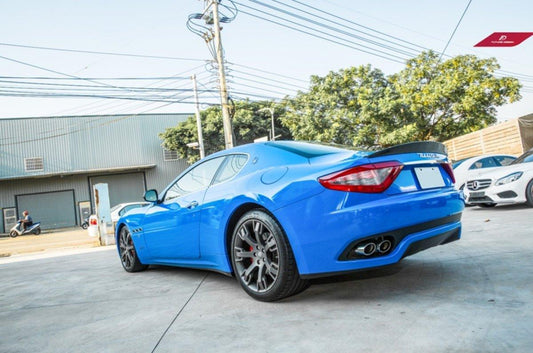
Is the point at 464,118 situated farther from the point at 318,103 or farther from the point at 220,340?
the point at 220,340

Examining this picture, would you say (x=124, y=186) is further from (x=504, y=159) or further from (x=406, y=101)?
(x=504, y=159)

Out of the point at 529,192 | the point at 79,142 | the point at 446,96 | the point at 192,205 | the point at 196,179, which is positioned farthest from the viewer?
the point at 79,142

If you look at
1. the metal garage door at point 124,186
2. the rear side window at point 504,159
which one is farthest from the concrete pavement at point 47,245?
the metal garage door at point 124,186

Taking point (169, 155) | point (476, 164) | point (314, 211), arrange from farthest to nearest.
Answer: point (169, 155)
point (476, 164)
point (314, 211)

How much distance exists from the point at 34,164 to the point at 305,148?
32.0 metres

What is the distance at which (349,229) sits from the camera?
105 inches

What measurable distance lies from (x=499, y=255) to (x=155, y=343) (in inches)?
129

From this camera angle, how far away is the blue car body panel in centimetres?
269

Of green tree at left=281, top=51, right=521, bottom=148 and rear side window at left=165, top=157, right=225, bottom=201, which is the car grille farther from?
green tree at left=281, top=51, right=521, bottom=148

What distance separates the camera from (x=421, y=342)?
2062mm

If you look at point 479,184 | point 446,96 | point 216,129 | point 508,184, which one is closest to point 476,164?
point 479,184

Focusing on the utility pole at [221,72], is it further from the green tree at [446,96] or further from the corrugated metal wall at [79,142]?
the corrugated metal wall at [79,142]

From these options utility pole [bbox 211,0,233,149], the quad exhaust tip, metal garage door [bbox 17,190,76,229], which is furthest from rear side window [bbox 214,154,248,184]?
metal garage door [bbox 17,190,76,229]

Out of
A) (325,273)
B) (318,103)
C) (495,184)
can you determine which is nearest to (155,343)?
(325,273)
